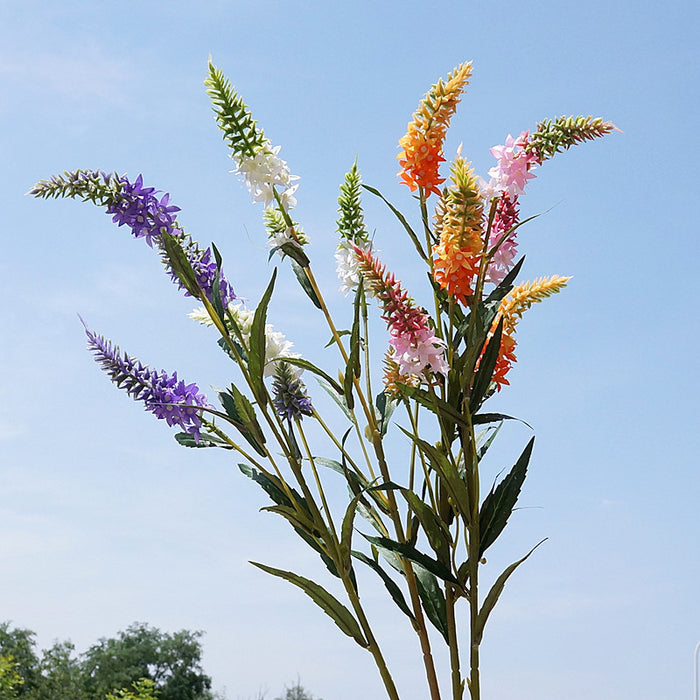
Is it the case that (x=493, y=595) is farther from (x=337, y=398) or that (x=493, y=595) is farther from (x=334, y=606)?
(x=337, y=398)

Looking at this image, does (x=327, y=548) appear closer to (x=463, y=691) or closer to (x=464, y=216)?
(x=463, y=691)

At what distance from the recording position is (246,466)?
1.69 metres

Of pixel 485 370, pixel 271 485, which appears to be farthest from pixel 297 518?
pixel 485 370

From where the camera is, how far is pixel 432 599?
1.56 metres

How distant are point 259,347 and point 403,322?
257 mm

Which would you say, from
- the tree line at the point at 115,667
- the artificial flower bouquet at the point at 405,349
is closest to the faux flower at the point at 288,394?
the artificial flower bouquet at the point at 405,349

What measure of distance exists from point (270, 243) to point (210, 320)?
0.63ft

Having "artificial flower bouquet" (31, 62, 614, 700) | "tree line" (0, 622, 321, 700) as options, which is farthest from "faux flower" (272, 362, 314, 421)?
"tree line" (0, 622, 321, 700)

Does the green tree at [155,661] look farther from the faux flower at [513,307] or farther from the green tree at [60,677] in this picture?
the faux flower at [513,307]

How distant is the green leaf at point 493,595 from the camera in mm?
1511

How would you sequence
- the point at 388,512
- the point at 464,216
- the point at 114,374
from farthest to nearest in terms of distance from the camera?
the point at 388,512 → the point at 114,374 → the point at 464,216

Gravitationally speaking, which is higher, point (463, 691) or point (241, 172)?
point (241, 172)

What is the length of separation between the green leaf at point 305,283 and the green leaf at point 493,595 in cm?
60

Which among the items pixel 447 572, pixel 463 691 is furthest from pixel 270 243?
pixel 463 691
